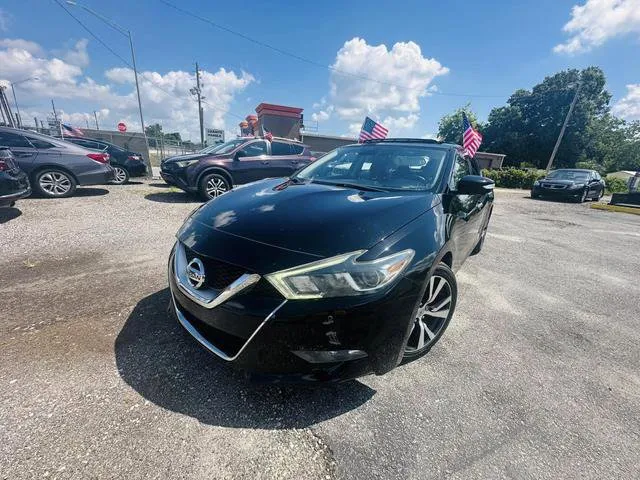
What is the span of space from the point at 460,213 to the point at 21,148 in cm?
859

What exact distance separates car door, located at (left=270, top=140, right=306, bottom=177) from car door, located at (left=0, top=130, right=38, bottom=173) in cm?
511

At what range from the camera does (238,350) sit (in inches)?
63.9

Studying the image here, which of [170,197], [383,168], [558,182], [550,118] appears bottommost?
[170,197]

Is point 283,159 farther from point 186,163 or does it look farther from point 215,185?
point 186,163

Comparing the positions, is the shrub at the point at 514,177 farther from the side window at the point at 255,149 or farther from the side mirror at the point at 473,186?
the side mirror at the point at 473,186

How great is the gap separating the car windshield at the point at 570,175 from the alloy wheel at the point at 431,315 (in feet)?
53.3

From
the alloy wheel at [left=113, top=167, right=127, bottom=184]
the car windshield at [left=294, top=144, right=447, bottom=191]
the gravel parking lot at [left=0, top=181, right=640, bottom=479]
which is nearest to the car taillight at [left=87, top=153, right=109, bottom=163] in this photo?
the alloy wheel at [left=113, top=167, right=127, bottom=184]

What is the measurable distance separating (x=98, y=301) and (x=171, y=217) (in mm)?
3374

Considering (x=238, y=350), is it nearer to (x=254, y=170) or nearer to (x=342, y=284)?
(x=342, y=284)

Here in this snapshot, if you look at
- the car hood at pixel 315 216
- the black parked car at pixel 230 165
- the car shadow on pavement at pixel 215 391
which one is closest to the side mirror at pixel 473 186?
the car hood at pixel 315 216

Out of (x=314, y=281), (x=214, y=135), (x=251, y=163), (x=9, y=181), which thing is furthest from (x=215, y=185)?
(x=214, y=135)

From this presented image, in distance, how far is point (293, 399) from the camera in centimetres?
185

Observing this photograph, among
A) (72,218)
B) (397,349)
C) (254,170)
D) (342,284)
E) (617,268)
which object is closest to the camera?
(342,284)

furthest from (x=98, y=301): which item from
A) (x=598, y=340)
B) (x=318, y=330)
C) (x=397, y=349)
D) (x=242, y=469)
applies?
(x=598, y=340)
